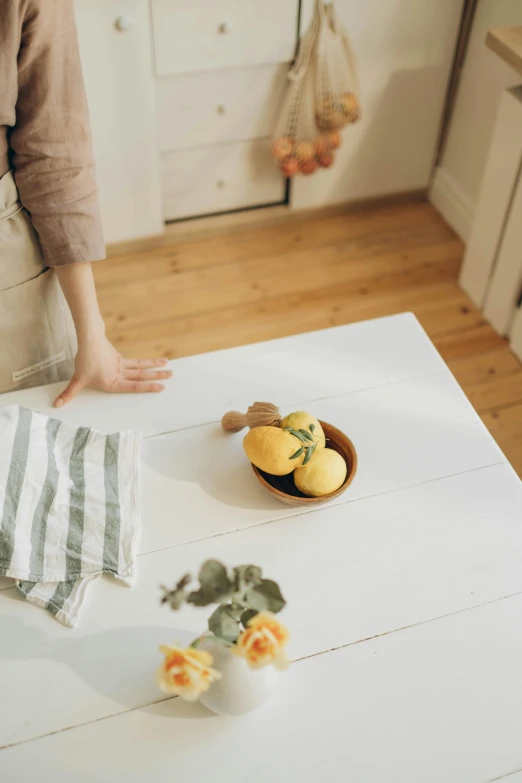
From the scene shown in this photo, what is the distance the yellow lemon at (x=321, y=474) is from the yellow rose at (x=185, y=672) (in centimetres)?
34

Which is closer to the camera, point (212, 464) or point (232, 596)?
point (232, 596)

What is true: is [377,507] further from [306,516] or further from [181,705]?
[181,705]

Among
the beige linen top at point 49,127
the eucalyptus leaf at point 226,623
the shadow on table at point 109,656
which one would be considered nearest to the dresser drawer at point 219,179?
the beige linen top at point 49,127

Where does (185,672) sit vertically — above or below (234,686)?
above

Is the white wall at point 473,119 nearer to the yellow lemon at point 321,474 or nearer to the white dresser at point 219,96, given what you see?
the white dresser at point 219,96

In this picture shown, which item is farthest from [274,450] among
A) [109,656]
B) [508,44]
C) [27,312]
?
[508,44]

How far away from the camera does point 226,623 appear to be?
0.71m

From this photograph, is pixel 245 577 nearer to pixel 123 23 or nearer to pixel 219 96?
pixel 123 23

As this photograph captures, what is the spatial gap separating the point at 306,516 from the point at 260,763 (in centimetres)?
30

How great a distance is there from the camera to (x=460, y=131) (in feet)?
7.78

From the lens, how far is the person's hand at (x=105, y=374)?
1.11 meters

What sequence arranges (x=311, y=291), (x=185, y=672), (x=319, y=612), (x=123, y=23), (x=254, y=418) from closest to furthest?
(x=185, y=672) < (x=319, y=612) < (x=254, y=418) < (x=123, y=23) < (x=311, y=291)

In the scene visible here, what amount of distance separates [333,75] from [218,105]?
324mm

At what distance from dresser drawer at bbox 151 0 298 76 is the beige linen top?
3.27 ft
